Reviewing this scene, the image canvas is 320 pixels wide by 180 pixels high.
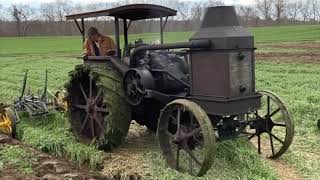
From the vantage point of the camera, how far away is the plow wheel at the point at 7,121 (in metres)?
8.62

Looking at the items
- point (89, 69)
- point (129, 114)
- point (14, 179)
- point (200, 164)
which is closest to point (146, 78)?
point (129, 114)

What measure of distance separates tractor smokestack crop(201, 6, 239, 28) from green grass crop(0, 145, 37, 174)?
293cm

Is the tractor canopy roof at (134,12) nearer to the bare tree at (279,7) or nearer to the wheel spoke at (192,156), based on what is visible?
the wheel spoke at (192,156)

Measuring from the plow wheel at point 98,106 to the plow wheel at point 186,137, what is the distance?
0.84m

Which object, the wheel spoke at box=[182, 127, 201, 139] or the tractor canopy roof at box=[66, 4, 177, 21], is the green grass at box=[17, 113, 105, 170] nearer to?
the wheel spoke at box=[182, 127, 201, 139]

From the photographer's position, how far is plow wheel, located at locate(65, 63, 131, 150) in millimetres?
6879

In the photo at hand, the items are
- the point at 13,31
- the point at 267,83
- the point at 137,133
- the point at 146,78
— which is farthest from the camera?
the point at 13,31

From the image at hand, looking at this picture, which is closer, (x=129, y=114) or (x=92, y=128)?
(x=129, y=114)

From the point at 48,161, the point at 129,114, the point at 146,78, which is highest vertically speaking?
the point at 146,78

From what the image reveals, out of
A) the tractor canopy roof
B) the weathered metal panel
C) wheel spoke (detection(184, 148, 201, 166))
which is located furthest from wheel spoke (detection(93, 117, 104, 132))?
the weathered metal panel

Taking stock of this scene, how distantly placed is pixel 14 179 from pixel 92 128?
67.9 inches

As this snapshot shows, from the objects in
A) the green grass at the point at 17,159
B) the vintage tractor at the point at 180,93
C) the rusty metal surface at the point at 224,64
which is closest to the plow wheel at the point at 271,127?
the vintage tractor at the point at 180,93

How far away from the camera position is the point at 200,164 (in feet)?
18.6

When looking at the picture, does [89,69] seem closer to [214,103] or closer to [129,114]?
[129,114]
